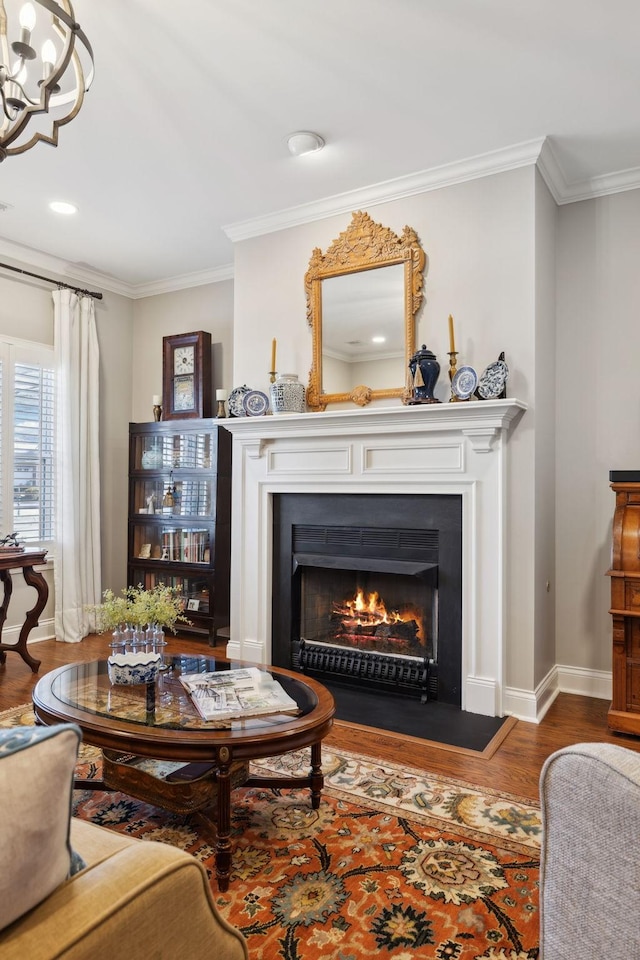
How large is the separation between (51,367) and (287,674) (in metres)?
3.55

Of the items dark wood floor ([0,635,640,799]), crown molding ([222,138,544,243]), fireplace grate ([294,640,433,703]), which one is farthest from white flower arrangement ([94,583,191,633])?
crown molding ([222,138,544,243])

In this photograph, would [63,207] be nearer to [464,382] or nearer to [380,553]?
[464,382]

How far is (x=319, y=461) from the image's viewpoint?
12.8ft

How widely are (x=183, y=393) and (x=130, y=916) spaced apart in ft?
15.1

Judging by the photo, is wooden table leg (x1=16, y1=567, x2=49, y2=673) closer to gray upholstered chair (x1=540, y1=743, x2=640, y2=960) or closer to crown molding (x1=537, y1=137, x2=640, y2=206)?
gray upholstered chair (x1=540, y1=743, x2=640, y2=960)

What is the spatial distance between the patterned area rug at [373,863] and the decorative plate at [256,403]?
86.0 inches

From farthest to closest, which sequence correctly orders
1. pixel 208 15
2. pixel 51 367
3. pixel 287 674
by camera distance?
pixel 51 367, pixel 287 674, pixel 208 15

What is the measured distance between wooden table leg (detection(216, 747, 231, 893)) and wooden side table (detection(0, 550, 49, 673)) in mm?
2592

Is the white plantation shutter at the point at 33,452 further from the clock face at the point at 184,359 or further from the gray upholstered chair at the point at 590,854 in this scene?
the gray upholstered chair at the point at 590,854

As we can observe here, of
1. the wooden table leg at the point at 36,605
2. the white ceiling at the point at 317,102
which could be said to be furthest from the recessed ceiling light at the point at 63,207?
the wooden table leg at the point at 36,605

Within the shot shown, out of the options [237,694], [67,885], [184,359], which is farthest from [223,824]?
[184,359]

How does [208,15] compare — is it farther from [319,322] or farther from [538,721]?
[538,721]

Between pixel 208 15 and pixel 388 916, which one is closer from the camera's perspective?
pixel 388 916

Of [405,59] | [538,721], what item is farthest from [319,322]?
[538,721]
